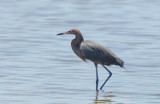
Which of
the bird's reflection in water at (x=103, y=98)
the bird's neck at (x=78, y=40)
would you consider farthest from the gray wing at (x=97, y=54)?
the bird's reflection in water at (x=103, y=98)

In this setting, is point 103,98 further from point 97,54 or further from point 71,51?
point 71,51

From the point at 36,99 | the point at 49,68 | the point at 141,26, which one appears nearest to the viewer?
the point at 36,99

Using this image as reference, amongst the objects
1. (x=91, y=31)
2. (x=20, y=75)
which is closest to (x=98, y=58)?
(x=20, y=75)

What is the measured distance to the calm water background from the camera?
9867 mm

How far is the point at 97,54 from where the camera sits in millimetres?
10477

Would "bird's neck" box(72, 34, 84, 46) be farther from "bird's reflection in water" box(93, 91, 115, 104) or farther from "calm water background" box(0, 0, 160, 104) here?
"bird's reflection in water" box(93, 91, 115, 104)

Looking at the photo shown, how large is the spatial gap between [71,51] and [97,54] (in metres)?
3.56

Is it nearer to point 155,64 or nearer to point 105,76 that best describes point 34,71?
point 105,76

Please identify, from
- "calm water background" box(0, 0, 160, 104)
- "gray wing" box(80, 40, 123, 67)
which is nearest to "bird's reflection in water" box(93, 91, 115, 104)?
"calm water background" box(0, 0, 160, 104)

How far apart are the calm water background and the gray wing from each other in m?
0.48

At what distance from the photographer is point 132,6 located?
21.9 m

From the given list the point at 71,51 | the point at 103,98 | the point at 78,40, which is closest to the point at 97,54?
the point at 78,40

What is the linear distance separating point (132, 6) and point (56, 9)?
284cm

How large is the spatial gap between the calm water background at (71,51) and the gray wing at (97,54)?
0.48m
